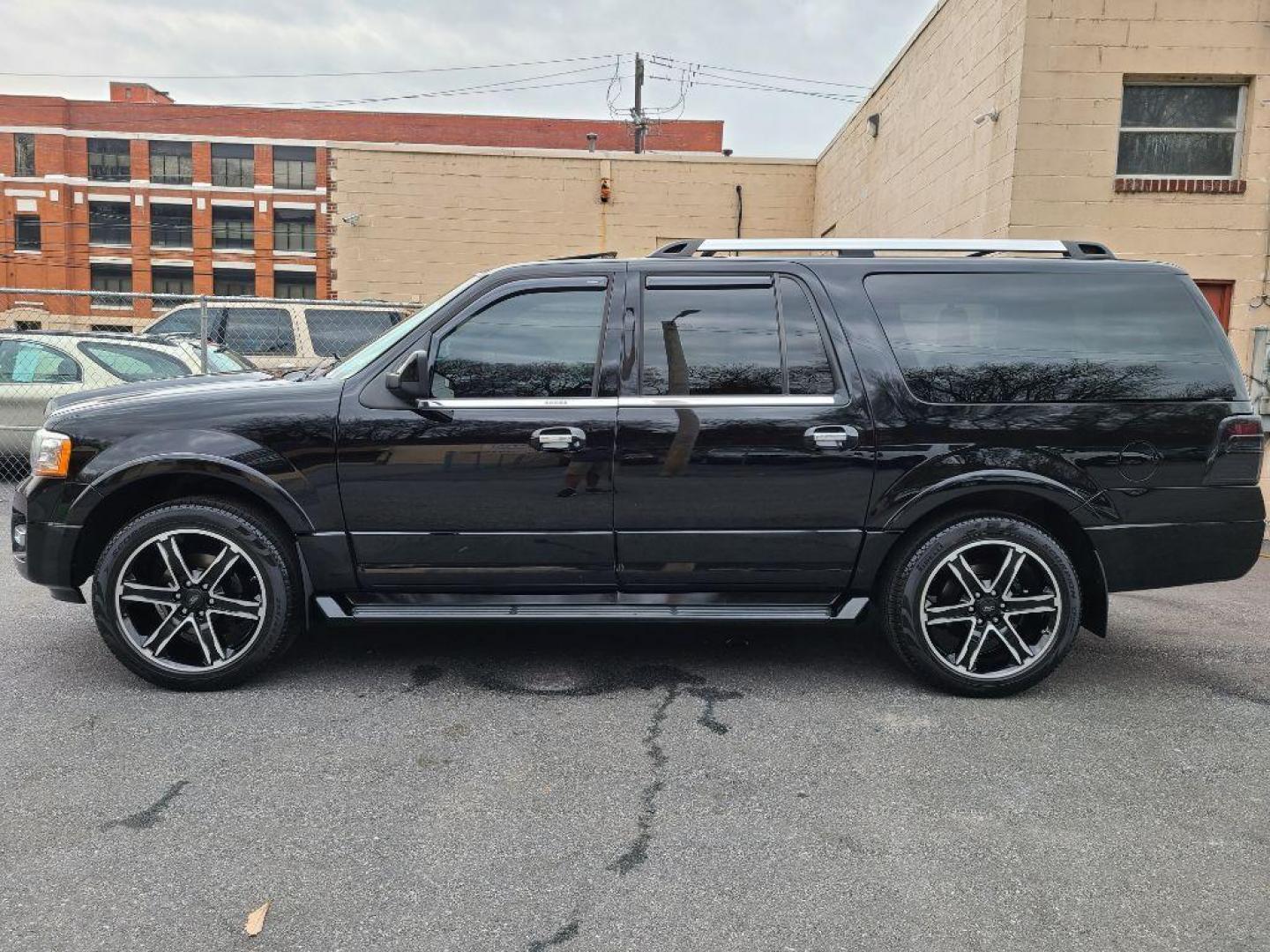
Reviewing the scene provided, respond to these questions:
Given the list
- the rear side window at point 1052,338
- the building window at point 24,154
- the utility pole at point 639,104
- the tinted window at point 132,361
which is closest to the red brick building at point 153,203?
the building window at point 24,154

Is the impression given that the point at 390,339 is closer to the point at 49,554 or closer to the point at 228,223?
the point at 49,554

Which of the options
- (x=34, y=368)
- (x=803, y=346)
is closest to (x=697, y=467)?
(x=803, y=346)

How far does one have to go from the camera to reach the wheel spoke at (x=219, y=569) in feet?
12.7

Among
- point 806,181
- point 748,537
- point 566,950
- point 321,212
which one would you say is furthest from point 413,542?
point 321,212

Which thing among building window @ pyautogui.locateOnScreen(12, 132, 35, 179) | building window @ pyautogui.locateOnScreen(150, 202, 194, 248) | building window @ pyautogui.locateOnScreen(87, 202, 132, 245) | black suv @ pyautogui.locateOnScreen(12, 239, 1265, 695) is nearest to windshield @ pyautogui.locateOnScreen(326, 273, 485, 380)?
black suv @ pyautogui.locateOnScreen(12, 239, 1265, 695)

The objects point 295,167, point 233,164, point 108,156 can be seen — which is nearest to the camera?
point 108,156

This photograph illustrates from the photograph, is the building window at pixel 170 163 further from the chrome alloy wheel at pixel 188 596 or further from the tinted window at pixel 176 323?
the chrome alloy wheel at pixel 188 596

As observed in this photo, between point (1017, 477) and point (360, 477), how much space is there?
2.81 metres

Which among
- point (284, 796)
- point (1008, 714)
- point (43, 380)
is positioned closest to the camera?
point (284, 796)

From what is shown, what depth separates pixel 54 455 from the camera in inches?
151

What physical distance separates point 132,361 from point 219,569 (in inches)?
253

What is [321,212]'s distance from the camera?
2106 inches

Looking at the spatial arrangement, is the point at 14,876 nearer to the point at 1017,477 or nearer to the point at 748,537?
the point at 748,537

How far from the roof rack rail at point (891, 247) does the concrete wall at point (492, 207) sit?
14.8 meters
